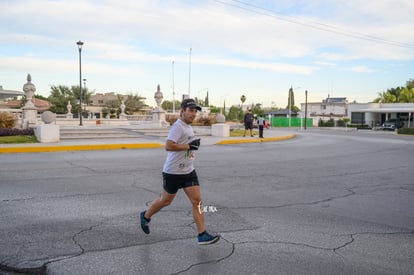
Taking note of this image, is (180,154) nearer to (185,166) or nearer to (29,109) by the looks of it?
(185,166)

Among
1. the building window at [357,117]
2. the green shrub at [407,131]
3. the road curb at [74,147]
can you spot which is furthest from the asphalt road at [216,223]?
the building window at [357,117]

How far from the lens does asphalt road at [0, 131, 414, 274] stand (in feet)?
13.1

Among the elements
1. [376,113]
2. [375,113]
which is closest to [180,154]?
[375,113]

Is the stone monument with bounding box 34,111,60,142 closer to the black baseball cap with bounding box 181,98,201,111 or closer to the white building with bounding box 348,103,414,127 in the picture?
the black baseball cap with bounding box 181,98,201,111

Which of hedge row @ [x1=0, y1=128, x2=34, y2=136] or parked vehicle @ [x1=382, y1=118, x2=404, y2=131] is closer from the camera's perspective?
hedge row @ [x1=0, y1=128, x2=34, y2=136]

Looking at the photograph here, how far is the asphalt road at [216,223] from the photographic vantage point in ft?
13.1

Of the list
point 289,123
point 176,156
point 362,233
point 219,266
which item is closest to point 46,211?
point 176,156

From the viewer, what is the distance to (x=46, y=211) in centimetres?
588

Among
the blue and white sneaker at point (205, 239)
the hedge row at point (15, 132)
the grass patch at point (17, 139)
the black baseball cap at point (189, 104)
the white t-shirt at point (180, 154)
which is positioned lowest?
the blue and white sneaker at point (205, 239)

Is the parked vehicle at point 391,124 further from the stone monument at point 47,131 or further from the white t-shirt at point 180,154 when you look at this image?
the white t-shirt at point 180,154

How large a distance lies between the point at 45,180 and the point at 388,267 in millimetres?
7077

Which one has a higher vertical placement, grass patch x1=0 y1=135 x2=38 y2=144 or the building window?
the building window

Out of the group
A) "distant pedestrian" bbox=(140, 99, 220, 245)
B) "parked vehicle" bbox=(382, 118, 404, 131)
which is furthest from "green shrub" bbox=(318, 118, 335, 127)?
"distant pedestrian" bbox=(140, 99, 220, 245)

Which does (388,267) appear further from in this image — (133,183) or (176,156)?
(133,183)
